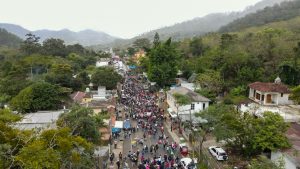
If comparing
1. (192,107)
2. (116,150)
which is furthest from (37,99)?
(192,107)

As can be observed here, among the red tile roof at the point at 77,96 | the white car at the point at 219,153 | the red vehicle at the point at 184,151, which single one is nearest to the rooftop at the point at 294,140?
the white car at the point at 219,153

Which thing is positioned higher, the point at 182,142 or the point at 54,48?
the point at 54,48

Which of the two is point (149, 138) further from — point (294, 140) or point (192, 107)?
point (294, 140)

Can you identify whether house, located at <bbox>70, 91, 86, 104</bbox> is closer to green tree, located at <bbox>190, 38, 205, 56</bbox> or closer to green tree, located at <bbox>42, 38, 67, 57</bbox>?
green tree, located at <bbox>190, 38, 205, 56</bbox>

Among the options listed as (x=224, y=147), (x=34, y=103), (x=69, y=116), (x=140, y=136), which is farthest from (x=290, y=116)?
(x=34, y=103)

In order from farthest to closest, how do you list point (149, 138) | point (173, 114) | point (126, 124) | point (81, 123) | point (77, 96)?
point (77, 96) → point (173, 114) → point (126, 124) → point (149, 138) → point (81, 123)

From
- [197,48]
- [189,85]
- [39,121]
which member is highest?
[197,48]

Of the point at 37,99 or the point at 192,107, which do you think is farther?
the point at 192,107
